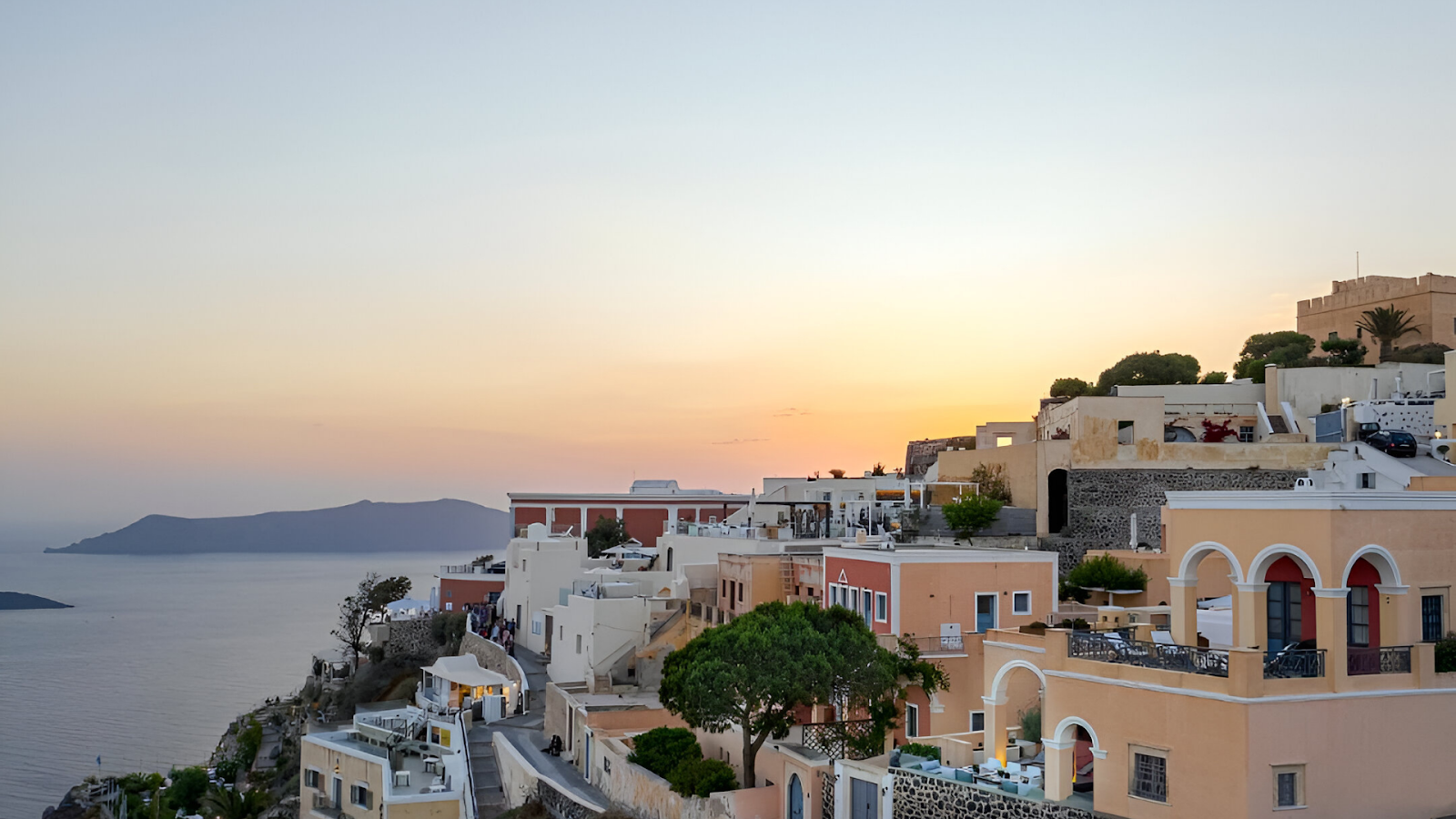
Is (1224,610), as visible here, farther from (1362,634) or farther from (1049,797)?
(1049,797)

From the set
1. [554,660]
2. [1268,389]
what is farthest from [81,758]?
[1268,389]

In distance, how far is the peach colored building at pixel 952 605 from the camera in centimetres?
1939

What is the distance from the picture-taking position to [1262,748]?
11.9m

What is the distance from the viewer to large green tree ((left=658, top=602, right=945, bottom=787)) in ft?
58.8

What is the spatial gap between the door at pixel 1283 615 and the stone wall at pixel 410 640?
36233 millimetres

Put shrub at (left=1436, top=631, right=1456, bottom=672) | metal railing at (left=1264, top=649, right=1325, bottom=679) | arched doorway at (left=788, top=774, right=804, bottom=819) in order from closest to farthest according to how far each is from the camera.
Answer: metal railing at (left=1264, top=649, right=1325, bottom=679), shrub at (left=1436, top=631, right=1456, bottom=672), arched doorway at (left=788, top=774, right=804, bottom=819)

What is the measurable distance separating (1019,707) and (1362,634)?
5739 mm

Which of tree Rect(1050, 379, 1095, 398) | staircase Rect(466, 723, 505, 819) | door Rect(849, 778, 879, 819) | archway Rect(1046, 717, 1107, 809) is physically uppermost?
tree Rect(1050, 379, 1095, 398)

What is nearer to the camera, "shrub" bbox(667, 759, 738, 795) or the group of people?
"shrub" bbox(667, 759, 738, 795)

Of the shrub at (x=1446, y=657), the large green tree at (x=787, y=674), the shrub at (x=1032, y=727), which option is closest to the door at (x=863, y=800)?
the large green tree at (x=787, y=674)

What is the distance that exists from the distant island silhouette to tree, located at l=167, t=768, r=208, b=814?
137670mm

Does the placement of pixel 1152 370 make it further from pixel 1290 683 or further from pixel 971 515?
pixel 1290 683

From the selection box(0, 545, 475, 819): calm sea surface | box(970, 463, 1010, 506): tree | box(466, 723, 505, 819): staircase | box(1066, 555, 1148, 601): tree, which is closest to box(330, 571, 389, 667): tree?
box(0, 545, 475, 819): calm sea surface

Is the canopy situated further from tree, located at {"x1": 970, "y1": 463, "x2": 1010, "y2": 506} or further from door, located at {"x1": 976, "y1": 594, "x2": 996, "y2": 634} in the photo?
door, located at {"x1": 976, "y1": 594, "x2": 996, "y2": 634}
